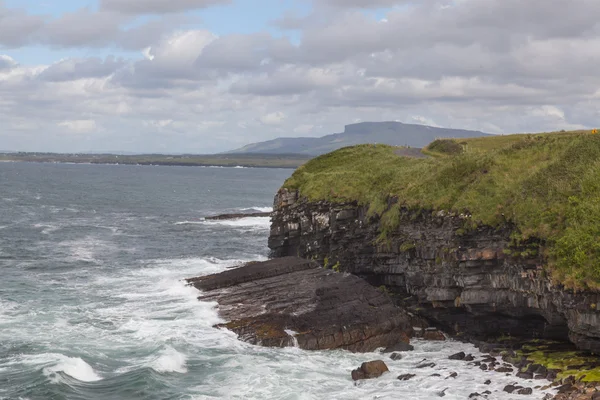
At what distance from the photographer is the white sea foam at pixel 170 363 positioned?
3059 centimetres

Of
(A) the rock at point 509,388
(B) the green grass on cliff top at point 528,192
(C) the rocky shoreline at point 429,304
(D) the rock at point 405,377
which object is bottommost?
(D) the rock at point 405,377

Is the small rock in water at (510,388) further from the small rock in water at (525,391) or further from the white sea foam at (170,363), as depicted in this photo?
the white sea foam at (170,363)

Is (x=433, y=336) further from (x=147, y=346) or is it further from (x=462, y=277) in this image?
(x=147, y=346)

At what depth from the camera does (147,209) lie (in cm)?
11269

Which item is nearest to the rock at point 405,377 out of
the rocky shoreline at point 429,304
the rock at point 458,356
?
the rocky shoreline at point 429,304

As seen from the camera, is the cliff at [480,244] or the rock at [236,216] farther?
the rock at [236,216]

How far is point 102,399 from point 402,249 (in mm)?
21107

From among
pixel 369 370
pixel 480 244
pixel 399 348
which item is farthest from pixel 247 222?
pixel 369 370

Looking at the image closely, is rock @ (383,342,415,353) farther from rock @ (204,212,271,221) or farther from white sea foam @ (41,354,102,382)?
rock @ (204,212,271,221)

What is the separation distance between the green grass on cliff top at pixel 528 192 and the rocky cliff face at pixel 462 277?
894 mm

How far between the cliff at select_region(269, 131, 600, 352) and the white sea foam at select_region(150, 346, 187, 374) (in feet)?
50.8

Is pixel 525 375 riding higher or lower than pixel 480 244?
lower

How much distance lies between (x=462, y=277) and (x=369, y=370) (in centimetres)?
887

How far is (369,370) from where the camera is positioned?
2959cm
